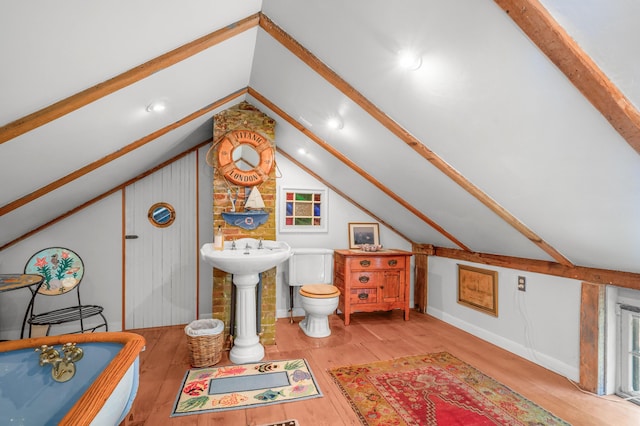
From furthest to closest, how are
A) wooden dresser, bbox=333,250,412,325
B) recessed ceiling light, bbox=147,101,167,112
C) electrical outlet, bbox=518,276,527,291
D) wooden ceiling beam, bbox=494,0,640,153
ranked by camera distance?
wooden dresser, bbox=333,250,412,325 < electrical outlet, bbox=518,276,527,291 < recessed ceiling light, bbox=147,101,167,112 < wooden ceiling beam, bbox=494,0,640,153

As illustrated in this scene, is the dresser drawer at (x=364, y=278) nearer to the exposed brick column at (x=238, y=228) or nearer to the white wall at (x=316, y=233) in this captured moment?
the white wall at (x=316, y=233)

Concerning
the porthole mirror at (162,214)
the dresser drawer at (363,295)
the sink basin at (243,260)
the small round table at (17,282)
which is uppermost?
the porthole mirror at (162,214)

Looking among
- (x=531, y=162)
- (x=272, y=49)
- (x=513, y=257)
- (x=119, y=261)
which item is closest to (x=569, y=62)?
(x=531, y=162)

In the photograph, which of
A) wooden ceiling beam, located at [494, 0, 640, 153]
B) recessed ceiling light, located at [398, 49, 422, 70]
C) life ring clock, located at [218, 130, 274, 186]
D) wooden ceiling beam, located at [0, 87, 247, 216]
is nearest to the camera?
wooden ceiling beam, located at [494, 0, 640, 153]

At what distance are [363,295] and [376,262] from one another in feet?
1.36

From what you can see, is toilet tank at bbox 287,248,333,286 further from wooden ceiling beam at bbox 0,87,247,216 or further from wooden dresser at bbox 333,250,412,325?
wooden ceiling beam at bbox 0,87,247,216

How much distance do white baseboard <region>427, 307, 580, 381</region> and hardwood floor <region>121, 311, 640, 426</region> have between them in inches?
2.5

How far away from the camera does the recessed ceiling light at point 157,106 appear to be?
207 cm

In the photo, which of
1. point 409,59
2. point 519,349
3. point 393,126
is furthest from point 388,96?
point 519,349

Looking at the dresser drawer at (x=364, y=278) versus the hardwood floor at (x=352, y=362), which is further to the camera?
the dresser drawer at (x=364, y=278)

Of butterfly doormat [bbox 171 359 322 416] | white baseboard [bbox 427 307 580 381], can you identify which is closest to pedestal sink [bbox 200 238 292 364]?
butterfly doormat [bbox 171 359 322 416]

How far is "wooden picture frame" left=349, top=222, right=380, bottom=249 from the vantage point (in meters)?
4.16

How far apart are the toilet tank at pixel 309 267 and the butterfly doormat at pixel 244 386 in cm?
108


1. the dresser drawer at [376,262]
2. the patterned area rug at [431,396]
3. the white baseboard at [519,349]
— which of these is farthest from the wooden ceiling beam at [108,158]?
the white baseboard at [519,349]
